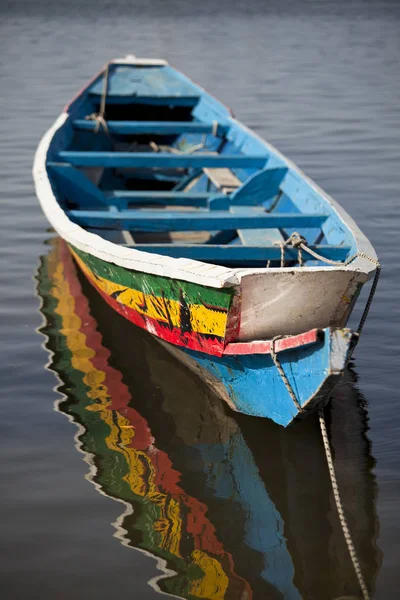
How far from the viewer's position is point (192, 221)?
584 centimetres

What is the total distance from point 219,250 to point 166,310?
2.57 feet

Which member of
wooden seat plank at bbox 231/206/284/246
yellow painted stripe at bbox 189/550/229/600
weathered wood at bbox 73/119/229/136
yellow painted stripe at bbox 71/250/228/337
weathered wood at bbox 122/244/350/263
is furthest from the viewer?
weathered wood at bbox 73/119/229/136

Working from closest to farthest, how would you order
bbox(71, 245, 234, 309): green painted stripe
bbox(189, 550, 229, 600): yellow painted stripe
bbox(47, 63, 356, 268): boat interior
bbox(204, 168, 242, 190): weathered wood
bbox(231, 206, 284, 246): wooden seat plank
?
1. bbox(189, 550, 229, 600): yellow painted stripe
2. bbox(71, 245, 234, 309): green painted stripe
3. bbox(47, 63, 356, 268): boat interior
4. bbox(231, 206, 284, 246): wooden seat plank
5. bbox(204, 168, 242, 190): weathered wood

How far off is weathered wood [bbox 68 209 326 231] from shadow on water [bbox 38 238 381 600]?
0.80 meters

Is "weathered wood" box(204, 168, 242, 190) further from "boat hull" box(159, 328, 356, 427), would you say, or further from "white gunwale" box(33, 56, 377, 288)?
"boat hull" box(159, 328, 356, 427)

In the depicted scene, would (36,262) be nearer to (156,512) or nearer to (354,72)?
(156,512)

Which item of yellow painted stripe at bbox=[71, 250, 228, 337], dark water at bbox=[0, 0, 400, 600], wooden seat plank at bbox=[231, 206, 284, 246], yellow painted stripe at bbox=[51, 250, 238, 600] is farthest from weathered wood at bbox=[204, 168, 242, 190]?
yellow painted stripe at bbox=[71, 250, 228, 337]

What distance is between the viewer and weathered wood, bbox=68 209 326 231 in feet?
19.0

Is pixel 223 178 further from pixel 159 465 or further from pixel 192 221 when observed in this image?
pixel 159 465

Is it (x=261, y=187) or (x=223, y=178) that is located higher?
(x=261, y=187)

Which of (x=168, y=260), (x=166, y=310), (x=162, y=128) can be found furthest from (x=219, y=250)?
(x=162, y=128)

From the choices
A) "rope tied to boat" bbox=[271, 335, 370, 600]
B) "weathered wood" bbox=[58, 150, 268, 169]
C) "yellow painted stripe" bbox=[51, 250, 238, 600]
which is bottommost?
"yellow painted stripe" bbox=[51, 250, 238, 600]

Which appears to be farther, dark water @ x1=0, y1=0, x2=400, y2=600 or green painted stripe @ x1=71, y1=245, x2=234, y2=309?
green painted stripe @ x1=71, y1=245, x2=234, y2=309

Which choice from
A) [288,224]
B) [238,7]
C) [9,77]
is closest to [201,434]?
[288,224]
